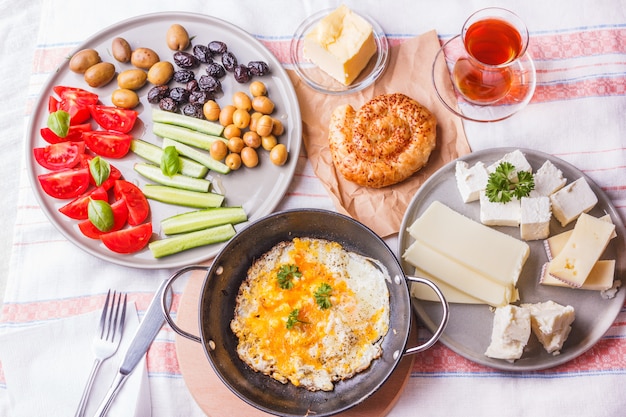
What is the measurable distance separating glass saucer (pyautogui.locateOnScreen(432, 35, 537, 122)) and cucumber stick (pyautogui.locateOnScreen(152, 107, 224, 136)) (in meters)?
1.36

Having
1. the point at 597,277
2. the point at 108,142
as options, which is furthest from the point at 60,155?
the point at 597,277

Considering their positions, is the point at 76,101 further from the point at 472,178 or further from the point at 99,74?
the point at 472,178

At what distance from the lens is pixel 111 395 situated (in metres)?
3.28

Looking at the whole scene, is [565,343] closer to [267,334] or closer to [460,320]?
[460,320]

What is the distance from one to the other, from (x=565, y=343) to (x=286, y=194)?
1.76 m

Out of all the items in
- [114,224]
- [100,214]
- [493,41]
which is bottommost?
[114,224]

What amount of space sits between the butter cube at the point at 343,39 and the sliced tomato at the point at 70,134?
1457 mm

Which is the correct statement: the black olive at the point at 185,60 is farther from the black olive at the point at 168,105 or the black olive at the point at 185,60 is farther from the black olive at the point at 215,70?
the black olive at the point at 168,105

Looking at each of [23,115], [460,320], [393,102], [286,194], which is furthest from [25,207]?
[460,320]

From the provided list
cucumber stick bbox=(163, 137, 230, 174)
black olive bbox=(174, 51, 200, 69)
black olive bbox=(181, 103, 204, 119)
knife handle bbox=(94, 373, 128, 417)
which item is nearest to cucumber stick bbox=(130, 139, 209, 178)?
cucumber stick bbox=(163, 137, 230, 174)

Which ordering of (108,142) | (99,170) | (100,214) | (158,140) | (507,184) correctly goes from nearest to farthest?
(507,184) → (100,214) → (99,170) → (108,142) → (158,140)

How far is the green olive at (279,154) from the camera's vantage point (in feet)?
11.4

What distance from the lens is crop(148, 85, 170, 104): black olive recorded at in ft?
11.9

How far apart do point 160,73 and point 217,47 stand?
1.26 ft
